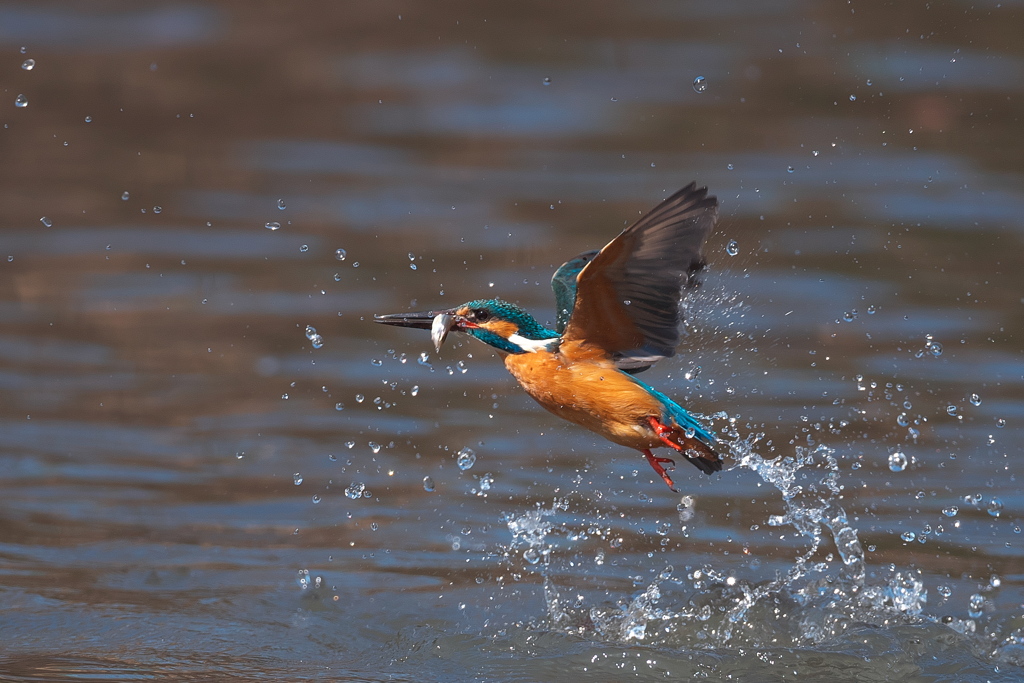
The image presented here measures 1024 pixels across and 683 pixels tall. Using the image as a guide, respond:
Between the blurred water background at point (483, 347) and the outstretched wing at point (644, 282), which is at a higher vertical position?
the outstretched wing at point (644, 282)

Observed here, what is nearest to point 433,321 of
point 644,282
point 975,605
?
point 644,282

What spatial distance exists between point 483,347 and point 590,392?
2.66m

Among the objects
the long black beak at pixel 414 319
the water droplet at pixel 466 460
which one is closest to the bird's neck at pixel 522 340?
the long black beak at pixel 414 319

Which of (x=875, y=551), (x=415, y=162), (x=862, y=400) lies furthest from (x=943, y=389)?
(x=415, y=162)

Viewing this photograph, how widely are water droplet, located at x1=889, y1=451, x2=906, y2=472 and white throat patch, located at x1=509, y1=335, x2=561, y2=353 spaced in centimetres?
173

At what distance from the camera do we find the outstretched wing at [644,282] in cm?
309

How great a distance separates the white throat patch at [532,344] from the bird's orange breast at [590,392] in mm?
20

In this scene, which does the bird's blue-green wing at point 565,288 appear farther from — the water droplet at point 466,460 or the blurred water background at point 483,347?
the water droplet at point 466,460

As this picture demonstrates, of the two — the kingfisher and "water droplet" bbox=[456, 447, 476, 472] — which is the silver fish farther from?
"water droplet" bbox=[456, 447, 476, 472]

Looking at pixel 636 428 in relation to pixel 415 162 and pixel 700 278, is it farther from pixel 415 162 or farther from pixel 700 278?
pixel 415 162

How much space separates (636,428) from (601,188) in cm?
385

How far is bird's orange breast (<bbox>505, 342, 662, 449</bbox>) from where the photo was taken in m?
3.34

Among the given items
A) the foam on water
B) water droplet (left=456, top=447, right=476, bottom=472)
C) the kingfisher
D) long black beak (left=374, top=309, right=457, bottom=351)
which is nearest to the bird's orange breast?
the kingfisher

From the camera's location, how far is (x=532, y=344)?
11.4ft
